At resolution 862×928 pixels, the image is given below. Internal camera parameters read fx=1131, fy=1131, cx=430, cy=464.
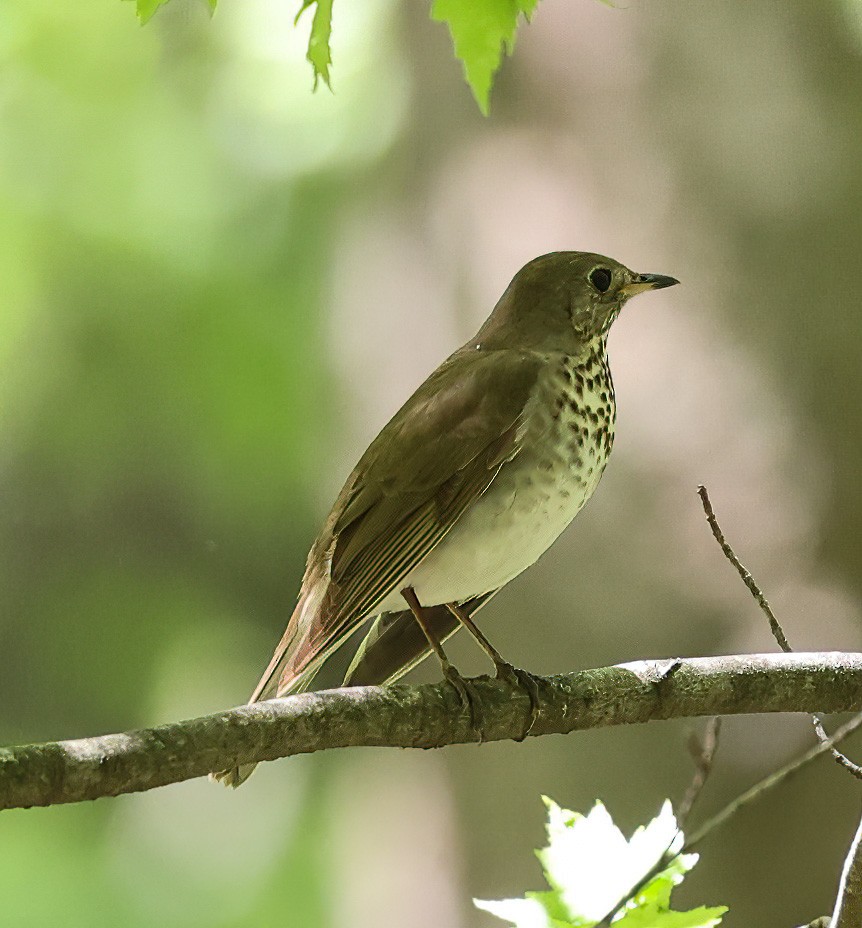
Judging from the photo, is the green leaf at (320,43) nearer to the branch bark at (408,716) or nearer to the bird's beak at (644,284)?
the branch bark at (408,716)

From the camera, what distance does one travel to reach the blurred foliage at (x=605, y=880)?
1.01 metres

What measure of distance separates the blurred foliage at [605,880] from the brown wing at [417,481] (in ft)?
1.07

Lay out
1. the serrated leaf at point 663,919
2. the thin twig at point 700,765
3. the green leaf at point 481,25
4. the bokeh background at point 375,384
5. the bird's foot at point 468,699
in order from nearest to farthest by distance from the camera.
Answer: the green leaf at point 481,25 → the serrated leaf at point 663,919 → the bird's foot at point 468,699 → the thin twig at point 700,765 → the bokeh background at point 375,384

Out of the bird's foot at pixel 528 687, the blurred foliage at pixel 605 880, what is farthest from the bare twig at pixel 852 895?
the bird's foot at pixel 528 687

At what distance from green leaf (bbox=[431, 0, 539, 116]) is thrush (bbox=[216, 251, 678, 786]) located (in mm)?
516

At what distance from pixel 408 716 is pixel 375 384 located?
1.77 metres

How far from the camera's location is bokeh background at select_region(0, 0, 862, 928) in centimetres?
212

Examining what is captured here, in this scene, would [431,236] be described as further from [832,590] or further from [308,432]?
[832,590]

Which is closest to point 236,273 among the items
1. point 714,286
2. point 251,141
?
point 251,141

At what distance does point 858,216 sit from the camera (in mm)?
2154

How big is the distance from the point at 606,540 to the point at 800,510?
1.19 ft

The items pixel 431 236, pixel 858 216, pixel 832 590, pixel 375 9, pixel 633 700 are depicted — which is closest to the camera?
pixel 633 700

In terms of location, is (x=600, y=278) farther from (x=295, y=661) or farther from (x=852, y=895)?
(x=852, y=895)

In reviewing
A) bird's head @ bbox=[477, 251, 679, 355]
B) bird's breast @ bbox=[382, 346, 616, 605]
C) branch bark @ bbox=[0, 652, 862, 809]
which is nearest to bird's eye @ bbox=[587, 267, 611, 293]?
bird's head @ bbox=[477, 251, 679, 355]
